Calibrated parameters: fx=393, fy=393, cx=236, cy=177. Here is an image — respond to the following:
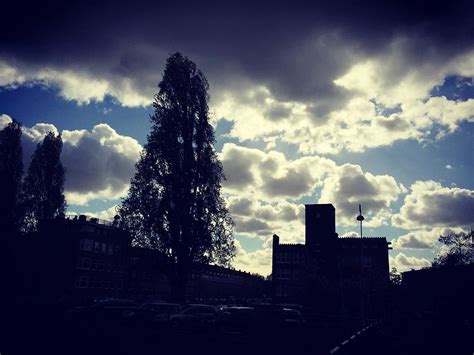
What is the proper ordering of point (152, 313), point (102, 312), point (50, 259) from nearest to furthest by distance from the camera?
point (152, 313)
point (102, 312)
point (50, 259)

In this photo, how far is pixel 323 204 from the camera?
71.8 m

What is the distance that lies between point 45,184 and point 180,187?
23085 millimetres

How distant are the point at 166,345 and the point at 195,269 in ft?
58.6

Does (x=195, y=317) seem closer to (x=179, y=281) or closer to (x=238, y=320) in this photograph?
(x=238, y=320)

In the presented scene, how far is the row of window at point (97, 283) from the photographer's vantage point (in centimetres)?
6350

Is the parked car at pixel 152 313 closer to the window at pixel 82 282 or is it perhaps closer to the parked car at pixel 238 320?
the parked car at pixel 238 320

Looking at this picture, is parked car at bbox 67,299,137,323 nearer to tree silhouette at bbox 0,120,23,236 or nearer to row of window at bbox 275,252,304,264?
tree silhouette at bbox 0,120,23,236

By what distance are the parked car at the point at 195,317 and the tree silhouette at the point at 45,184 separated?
25985 millimetres

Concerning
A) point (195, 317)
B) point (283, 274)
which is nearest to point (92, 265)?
point (283, 274)

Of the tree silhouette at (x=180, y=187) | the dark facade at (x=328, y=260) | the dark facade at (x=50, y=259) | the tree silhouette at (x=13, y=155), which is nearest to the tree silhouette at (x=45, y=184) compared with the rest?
the tree silhouette at (x=13, y=155)

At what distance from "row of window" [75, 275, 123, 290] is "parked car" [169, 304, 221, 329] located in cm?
4347

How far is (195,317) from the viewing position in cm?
2548

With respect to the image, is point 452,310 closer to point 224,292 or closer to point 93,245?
point 93,245

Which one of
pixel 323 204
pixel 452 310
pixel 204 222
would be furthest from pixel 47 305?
pixel 323 204
